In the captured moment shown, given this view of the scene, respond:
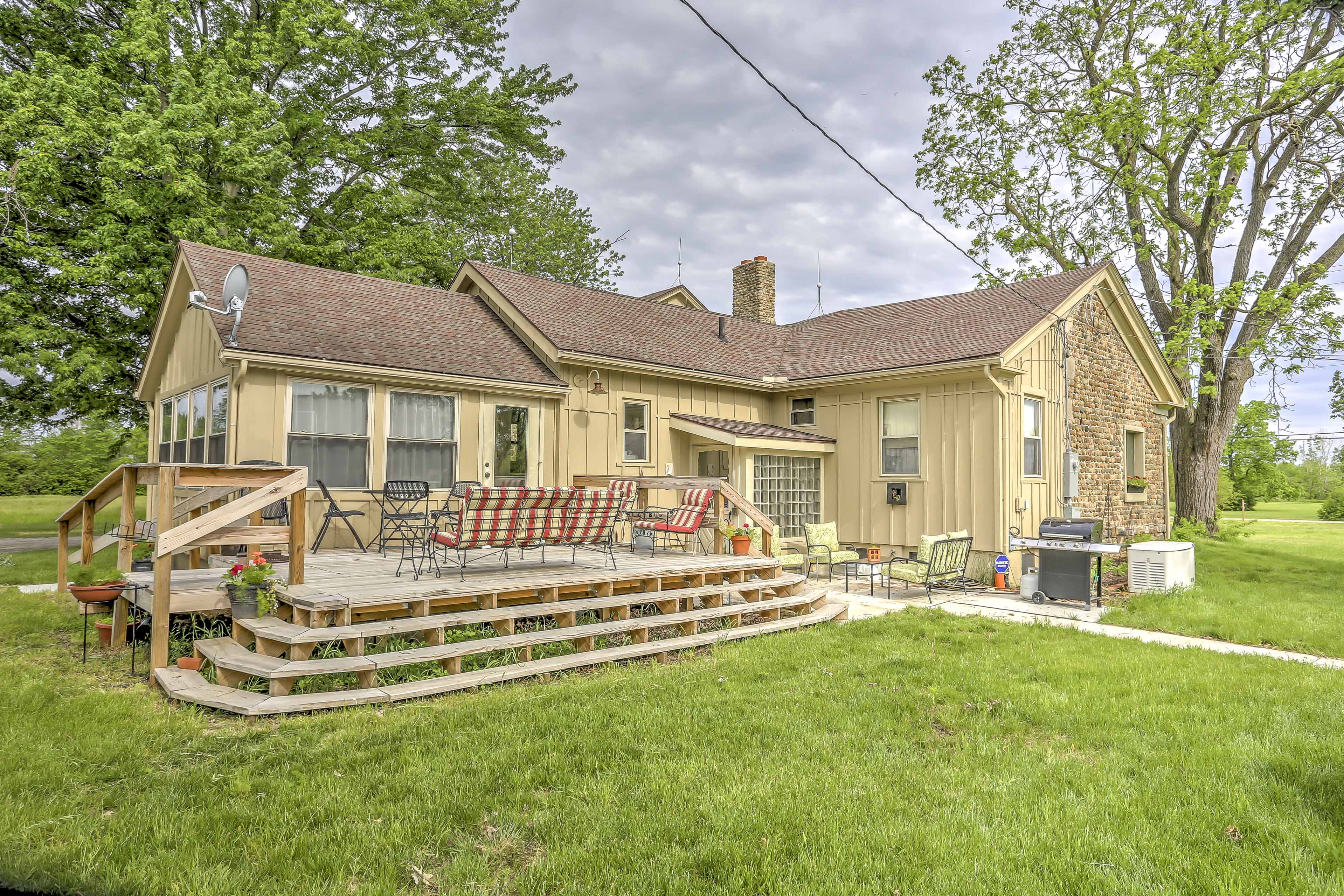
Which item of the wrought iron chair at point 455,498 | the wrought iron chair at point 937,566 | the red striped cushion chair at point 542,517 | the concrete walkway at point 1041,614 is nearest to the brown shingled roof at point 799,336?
the wrought iron chair at point 455,498

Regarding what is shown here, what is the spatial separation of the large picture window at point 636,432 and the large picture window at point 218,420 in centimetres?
599

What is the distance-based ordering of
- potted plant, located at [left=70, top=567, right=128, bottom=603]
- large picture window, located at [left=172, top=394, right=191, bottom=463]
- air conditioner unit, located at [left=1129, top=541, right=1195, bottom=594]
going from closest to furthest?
potted plant, located at [left=70, top=567, right=128, bottom=603] < air conditioner unit, located at [left=1129, top=541, right=1195, bottom=594] < large picture window, located at [left=172, top=394, right=191, bottom=463]

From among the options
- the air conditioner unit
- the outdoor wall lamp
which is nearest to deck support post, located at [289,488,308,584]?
the outdoor wall lamp

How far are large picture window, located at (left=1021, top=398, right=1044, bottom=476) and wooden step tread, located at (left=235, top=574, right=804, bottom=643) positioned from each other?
24.1ft

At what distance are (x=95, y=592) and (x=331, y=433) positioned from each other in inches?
155

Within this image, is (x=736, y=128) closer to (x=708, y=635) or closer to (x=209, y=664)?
(x=708, y=635)

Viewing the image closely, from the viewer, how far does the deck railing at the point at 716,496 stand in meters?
9.38

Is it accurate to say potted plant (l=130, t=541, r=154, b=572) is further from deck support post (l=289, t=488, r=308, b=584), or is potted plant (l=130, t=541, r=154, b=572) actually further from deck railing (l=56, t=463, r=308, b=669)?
deck support post (l=289, t=488, r=308, b=584)

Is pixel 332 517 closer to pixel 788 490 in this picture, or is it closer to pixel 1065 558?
pixel 788 490

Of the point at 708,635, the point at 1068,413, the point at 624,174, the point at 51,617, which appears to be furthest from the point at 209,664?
the point at 624,174

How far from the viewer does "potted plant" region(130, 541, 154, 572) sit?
7.29 meters

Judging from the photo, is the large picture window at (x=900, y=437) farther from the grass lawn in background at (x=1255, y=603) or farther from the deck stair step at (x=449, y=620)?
the deck stair step at (x=449, y=620)

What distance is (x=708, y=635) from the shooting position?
286 inches

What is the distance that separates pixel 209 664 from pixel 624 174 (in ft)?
71.4
